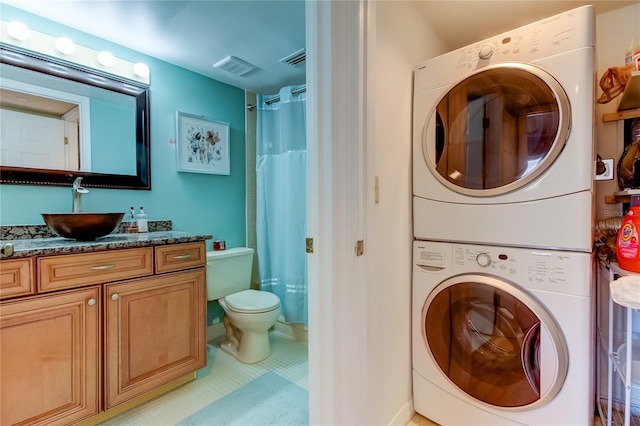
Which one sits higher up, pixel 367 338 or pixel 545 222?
pixel 545 222

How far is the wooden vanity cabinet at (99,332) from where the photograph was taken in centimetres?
120

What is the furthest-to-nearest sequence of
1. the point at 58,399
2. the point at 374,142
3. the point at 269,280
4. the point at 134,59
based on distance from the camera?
the point at 269,280
the point at 134,59
the point at 58,399
the point at 374,142

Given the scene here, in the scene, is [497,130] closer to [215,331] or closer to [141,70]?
[141,70]

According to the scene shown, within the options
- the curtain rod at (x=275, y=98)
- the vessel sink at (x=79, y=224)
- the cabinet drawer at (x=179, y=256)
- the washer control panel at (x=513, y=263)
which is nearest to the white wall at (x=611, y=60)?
the washer control panel at (x=513, y=263)

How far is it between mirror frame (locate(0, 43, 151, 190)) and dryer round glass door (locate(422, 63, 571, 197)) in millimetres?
1829

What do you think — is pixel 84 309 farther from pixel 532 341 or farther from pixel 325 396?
pixel 532 341

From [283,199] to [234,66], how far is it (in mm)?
1051

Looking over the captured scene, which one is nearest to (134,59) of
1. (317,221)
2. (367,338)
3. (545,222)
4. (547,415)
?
(317,221)

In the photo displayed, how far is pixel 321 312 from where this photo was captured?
1.04 m

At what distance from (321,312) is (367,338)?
0.72 ft

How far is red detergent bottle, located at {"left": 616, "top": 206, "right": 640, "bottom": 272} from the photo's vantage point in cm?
100

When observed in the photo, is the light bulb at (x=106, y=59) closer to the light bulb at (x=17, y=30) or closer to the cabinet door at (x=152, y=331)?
the light bulb at (x=17, y=30)

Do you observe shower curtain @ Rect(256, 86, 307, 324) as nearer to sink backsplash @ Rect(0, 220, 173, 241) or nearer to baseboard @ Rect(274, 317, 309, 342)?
baseboard @ Rect(274, 317, 309, 342)

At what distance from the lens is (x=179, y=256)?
5.62ft
